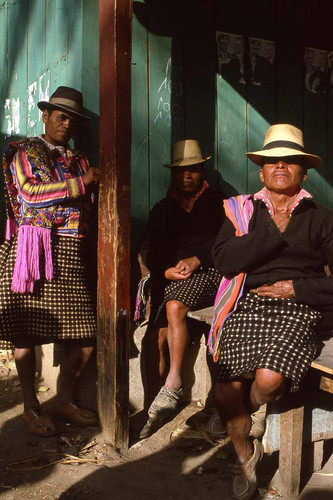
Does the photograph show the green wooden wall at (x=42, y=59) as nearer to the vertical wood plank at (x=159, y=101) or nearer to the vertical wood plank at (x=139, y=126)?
the vertical wood plank at (x=139, y=126)

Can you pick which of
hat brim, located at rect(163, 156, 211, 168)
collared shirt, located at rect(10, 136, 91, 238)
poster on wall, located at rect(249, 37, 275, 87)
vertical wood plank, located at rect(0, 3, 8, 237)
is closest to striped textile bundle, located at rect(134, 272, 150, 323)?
collared shirt, located at rect(10, 136, 91, 238)

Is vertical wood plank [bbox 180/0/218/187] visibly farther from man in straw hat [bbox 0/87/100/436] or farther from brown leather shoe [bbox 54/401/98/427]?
brown leather shoe [bbox 54/401/98/427]

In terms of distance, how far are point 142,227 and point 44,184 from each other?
103 centimetres

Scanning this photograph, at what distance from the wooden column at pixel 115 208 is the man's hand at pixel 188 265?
67 cm

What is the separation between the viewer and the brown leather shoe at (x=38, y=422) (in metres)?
3.79

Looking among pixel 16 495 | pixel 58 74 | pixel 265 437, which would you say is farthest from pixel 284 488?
pixel 58 74

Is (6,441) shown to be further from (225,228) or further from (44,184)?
(225,228)

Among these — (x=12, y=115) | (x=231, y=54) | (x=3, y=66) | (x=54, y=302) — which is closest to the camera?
(x=54, y=302)

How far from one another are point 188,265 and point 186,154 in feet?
2.83

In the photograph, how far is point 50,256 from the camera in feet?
12.5

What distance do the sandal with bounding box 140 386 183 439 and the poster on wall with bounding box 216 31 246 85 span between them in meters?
2.73

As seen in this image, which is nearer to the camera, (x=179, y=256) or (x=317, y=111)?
(x=179, y=256)

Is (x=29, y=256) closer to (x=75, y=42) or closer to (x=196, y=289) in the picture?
(x=196, y=289)

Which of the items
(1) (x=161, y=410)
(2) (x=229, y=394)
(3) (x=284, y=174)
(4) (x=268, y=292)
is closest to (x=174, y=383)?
(1) (x=161, y=410)
